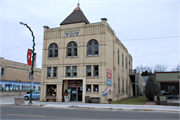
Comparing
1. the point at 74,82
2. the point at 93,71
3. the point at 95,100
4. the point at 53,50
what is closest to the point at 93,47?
the point at 93,71

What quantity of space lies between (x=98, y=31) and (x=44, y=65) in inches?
375

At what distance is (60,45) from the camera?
90.6ft

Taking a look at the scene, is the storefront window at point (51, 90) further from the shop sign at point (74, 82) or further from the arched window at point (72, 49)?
the arched window at point (72, 49)

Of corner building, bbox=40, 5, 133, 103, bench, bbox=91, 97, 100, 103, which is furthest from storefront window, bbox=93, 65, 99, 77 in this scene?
bench, bbox=91, 97, 100, 103

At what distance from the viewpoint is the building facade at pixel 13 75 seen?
1668 inches

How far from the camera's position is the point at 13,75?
149 ft

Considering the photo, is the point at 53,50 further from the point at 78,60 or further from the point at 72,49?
the point at 78,60

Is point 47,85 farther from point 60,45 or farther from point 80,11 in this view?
point 80,11

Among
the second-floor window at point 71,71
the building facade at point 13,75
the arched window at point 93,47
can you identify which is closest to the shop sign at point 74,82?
the second-floor window at point 71,71

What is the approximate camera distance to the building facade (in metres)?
42.4

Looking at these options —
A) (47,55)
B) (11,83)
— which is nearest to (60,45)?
(47,55)

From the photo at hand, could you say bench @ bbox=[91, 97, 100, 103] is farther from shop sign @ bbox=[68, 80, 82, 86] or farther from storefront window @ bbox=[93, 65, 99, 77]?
storefront window @ bbox=[93, 65, 99, 77]

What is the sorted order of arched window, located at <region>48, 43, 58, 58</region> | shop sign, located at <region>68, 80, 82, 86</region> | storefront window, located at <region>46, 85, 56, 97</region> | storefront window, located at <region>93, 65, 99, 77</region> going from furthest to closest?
arched window, located at <region>48, 43, 58, 58</region> < storefront window, located at <region>46, 85, 56, 97</region> < shop sign, located at <region>68, 80, 82, 86</region> < storefront window, located at <region>93, 65, 99, 77</region>

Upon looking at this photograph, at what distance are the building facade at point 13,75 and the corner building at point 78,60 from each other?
19.1 metres
